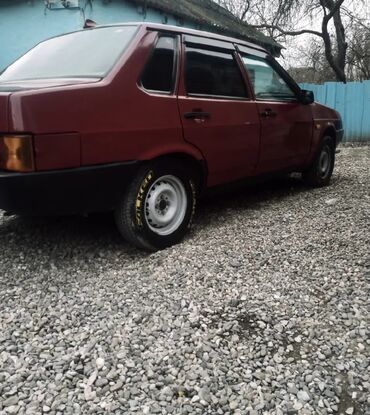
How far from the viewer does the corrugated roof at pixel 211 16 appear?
11360mm

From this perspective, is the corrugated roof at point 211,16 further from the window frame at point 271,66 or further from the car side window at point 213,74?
the car side window at point 213,74

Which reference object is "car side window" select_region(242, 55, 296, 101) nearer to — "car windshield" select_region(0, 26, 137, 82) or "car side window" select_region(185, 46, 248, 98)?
"car side window" select_region(185, 46, 248, 98)

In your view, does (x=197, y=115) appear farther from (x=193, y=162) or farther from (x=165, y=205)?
(x=165, y=205)

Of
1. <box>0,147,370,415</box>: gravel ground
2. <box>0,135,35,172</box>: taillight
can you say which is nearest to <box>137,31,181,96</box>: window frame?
<box>0,135,35,172</box>: taillight

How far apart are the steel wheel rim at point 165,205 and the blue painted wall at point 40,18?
A: 6.85 m

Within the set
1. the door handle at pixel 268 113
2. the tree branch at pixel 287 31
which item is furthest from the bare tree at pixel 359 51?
the door handle at pixel 268 113

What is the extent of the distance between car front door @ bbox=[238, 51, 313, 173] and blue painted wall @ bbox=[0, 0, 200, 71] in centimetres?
572

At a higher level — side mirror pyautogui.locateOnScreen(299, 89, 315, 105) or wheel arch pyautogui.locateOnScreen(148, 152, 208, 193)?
side mirror pyautogui.locateOnScreen(299, 89, 315, 105)

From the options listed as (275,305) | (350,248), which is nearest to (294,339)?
(275,305)

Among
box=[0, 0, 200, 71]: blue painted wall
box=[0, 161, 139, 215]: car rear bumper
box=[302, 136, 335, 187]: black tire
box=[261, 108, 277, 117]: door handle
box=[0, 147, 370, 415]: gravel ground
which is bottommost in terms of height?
box=[0, 147, 370, 415]: gravel ground

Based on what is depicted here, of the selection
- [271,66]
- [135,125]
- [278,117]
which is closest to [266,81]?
[271,66]

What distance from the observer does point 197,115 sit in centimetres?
366

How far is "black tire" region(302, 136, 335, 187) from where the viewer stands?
18.5 ft

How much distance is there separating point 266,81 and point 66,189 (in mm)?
2768
